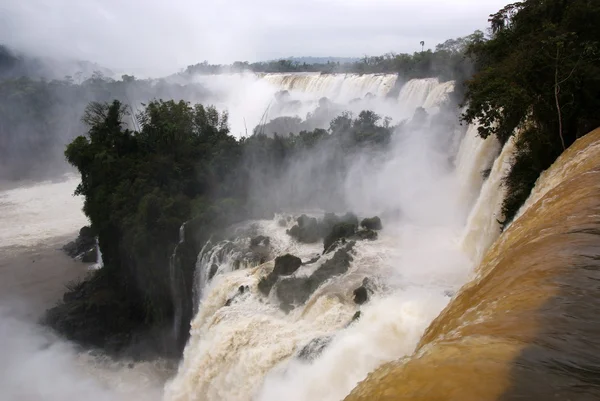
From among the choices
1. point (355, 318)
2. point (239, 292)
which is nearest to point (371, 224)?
point (239, 292)

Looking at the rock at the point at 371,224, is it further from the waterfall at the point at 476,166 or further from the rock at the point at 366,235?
the waterfall at the point at 476,166

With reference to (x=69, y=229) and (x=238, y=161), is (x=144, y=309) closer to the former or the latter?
(x=238, y=161)

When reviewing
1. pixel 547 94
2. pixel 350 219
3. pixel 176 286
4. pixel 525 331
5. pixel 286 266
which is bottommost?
pixel 176 286

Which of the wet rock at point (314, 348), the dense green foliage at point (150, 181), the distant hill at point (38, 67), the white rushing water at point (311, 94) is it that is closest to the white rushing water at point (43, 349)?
the dense green foliage at point (150, 181)

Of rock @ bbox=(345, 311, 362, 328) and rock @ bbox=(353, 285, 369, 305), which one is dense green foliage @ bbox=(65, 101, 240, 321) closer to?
rock @ bbox=(353, 285, 369, 305)

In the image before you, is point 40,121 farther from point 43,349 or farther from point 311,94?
point 43,349
